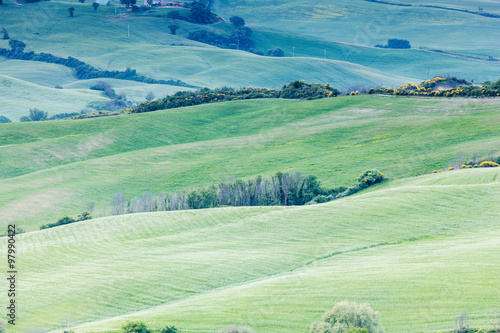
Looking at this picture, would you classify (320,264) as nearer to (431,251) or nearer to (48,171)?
(431,251)

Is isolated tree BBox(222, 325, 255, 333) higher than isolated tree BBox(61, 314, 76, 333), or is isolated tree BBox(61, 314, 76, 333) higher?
isolated tree BBox(222, 325, 255, 333)

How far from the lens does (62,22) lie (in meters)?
197

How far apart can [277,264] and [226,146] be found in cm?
5045

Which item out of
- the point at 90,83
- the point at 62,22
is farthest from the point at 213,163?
the point at 62,22

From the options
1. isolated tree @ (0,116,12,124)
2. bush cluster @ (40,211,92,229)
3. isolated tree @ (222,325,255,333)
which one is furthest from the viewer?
isolated tree @ (0,116,12,124)

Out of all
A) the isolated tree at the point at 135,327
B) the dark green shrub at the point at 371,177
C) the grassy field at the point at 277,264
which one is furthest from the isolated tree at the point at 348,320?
the dark green shrub at the point at 371,177

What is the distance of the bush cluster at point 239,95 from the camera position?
104812 millimetres

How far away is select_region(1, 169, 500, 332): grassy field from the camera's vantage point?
25438 millimetres

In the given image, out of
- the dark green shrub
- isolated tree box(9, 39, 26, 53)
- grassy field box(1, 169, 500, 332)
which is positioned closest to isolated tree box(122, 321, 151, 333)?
grassy field box(1, 169, 500, 332)

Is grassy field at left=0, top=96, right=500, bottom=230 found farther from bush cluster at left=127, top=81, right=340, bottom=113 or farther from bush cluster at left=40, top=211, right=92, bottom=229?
bush cluster at left=127, top=81, right=340, bottom=113

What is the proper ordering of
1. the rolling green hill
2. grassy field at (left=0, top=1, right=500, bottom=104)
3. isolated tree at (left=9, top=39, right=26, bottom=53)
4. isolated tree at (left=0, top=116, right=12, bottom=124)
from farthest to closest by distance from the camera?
isolated tree at (left=9, top=39, right=26, bottom=53) → grassy field at (left=0, top=1, right=500, bottom=104) → the rolling green hill → isolated tree at (left=0, top=116, right=12, bottom=124)

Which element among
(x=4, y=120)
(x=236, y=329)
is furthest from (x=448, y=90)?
(x=4, y=120)

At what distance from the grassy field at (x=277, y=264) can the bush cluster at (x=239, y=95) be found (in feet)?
180

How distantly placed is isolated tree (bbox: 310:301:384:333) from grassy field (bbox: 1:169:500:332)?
6.03ft
